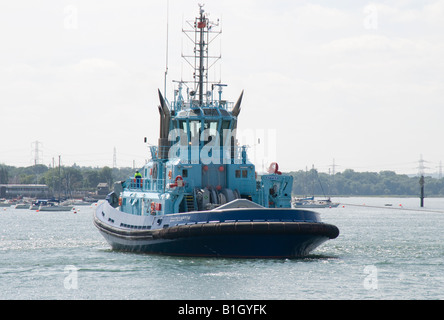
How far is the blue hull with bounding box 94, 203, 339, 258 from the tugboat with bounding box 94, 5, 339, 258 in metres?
0.04

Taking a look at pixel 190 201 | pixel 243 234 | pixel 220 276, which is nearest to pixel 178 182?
pixel 190 201

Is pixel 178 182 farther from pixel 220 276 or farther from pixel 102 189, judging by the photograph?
pixel 102 189

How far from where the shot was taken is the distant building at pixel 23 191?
172 metres

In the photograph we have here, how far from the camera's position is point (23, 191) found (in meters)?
174

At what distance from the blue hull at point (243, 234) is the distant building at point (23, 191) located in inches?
5803

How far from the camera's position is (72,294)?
23250 millimetres

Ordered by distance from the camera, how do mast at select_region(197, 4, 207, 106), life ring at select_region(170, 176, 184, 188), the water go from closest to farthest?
the water < life ring at select_region(170, 176, 184, 188) < mast at select_region(197, 4, 207, 106)

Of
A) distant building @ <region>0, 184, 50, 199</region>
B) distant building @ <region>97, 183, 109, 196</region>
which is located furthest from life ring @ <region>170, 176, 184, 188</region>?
distant building @ <region>0, 184, 50, 199</region>

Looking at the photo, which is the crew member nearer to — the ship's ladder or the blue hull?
the ship's ladder

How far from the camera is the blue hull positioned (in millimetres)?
28641
